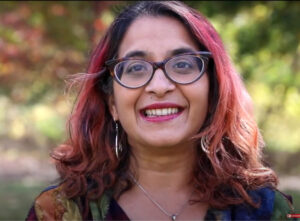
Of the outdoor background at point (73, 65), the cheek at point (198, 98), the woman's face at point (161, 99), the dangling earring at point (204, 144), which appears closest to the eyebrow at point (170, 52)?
the woman's face at point (161, 99)

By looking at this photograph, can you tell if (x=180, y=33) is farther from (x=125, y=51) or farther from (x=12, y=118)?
(x=12, y=118)

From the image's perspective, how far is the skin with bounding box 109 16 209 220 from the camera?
81.1 inches

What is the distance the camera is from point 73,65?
19.1 feet

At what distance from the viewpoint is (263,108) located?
8961mm

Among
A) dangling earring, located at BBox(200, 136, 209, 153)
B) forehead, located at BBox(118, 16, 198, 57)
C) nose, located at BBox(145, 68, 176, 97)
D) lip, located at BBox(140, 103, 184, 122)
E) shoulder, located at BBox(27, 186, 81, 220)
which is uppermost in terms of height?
forehead, located at BBox(118, 16, 198, 57)

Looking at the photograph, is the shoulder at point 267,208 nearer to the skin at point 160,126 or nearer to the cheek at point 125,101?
the skin at point 160,126

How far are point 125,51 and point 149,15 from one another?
0.19 metres

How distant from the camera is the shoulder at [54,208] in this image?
6.87 feet

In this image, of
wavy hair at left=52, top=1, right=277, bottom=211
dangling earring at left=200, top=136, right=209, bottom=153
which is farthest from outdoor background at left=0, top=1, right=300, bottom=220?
dangling earring at left=200, top=136, right=209, bottom=153

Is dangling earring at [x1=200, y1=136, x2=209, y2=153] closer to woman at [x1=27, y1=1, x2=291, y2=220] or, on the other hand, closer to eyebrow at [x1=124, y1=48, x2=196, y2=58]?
woman at [x1=27, y1=1, x2=291, y2=220]

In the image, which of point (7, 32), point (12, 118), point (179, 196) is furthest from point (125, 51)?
point (12, 118)

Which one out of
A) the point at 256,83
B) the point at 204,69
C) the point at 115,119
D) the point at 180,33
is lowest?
the point at 256,83

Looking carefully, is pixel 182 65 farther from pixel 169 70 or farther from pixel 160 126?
pixel 160 126

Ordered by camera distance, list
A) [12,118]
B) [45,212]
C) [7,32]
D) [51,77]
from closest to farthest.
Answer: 1. [45,212]
2. [7,32]
3. [51,77]
4. [12,118]
